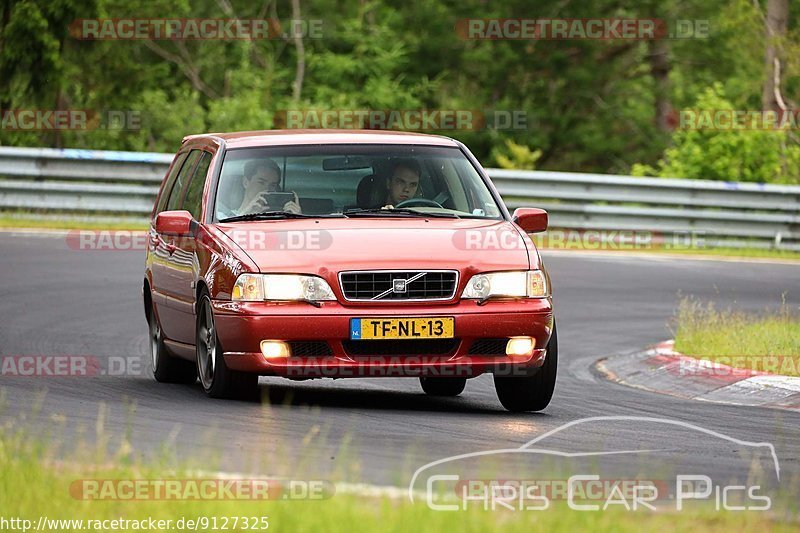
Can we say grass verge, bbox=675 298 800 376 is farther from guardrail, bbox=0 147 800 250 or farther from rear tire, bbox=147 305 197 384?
guardrail, bbox=0 147 800 250

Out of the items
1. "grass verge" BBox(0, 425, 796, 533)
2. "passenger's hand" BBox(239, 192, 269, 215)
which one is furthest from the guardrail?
"grass verge" BBox(0, 425, 796, 533)

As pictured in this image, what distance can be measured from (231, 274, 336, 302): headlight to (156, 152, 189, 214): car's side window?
2.98 meters

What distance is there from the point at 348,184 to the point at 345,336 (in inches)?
61.7

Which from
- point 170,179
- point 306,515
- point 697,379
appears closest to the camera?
point 306,515

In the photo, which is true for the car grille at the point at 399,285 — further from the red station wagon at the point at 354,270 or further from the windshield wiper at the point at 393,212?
the windshield wiper at the point at 393,212

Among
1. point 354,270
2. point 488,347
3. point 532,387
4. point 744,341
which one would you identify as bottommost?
point 744,341

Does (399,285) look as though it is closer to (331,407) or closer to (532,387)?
(331,407)

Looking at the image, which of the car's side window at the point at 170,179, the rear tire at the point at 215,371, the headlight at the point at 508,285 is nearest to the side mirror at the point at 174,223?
the rear tire at the point at 215,371

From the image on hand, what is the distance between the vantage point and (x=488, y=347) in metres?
9.85

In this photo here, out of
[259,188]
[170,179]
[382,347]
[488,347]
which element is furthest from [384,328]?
[170,179]

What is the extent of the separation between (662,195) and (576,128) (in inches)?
1051

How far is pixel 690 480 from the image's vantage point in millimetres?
7297

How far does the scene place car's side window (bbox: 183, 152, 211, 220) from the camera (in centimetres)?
1111

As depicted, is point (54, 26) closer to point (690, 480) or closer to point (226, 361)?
point (226, 361)
